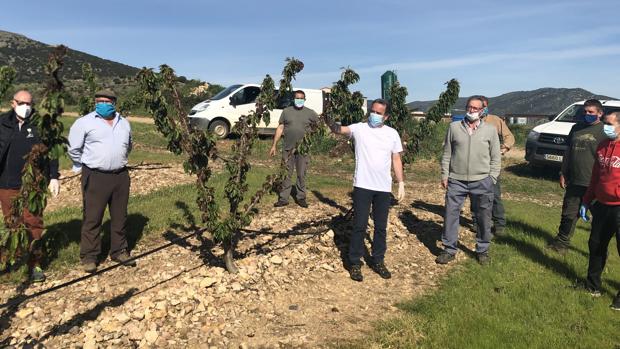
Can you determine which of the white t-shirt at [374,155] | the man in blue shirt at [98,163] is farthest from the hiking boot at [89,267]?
the white t-shirt at [374,155]

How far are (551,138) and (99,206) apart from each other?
12.7m

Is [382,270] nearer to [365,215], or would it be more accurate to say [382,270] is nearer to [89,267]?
[365,215]

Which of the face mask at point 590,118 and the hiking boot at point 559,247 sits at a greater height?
the face mask at point 590,118

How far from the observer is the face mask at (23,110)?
192 inches

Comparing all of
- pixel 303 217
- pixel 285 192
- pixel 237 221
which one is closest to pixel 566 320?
pixel 237 221

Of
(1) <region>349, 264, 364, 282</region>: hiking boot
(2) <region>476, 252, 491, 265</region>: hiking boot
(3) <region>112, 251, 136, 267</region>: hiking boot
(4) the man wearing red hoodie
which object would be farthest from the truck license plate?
(3) <region>112, 251, 136, 267</region>: hiking boot

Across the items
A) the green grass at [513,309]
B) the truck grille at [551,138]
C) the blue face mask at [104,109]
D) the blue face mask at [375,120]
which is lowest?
the green grass at [513,309]

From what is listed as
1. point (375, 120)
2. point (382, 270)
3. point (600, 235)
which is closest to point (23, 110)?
point (375, 120)

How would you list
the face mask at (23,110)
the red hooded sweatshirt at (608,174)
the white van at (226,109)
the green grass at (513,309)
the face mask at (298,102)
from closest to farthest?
the green grass at (513,309)
the red hooded sweatshirt at (608,174)
the face mask at (23,110)
the face mask at (298,102)
the white van at (226,109)

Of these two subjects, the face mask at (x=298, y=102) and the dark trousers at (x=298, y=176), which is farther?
the dark trousers at (x=298, y=176)

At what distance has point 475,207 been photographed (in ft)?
20.1

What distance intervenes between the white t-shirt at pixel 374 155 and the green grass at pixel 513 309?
1400mm

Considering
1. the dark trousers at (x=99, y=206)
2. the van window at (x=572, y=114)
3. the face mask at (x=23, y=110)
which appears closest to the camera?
the face mask at (x=23, y=110)

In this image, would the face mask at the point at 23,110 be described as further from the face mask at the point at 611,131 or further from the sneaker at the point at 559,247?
the sneaker at the point at 559,247
